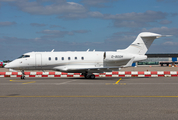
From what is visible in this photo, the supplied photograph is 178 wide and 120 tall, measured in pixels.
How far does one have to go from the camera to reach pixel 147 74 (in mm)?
29188

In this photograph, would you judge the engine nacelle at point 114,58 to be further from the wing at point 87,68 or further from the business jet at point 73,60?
the wing at point 87,68

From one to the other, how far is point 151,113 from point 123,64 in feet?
65.1

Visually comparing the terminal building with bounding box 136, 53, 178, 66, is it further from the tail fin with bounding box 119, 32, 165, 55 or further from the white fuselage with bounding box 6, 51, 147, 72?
the white fuselage with bounding box 6, 51, 147, 72

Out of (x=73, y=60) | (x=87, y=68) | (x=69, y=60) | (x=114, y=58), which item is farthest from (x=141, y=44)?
(x=69, y=60)

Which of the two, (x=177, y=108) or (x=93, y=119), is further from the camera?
(x=177, y=108)

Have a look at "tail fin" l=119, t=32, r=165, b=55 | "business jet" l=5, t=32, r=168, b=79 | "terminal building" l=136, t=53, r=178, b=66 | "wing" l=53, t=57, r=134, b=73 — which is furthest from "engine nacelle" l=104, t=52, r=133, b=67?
"terminal building" l=136, t=53, r=178, b=66

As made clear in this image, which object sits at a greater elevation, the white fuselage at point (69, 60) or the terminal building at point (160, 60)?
the terminal building at point (160, 60)

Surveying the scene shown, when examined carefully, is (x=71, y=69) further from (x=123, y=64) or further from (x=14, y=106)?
(x=14, y=106)

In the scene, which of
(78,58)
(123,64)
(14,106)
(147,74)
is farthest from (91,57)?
(14,106)

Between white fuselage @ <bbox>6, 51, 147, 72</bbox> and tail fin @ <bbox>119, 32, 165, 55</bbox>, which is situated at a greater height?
tail fin @ <bbox>119, 32, 165, 55</bbox>

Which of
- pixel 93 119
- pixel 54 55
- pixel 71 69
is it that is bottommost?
pixel 93 119

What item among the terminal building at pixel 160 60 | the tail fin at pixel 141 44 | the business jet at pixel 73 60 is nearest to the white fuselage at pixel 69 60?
the business jet at pixel 73 60

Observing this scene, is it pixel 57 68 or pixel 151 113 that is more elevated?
pixel 57 68

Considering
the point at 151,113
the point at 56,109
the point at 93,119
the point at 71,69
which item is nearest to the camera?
the point at 93,119
